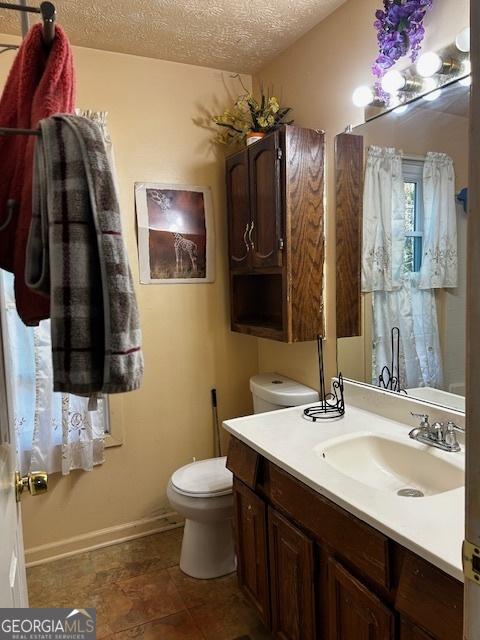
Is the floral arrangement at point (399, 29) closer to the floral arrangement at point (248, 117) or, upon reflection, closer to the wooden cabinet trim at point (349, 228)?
the wooden cabinet trim at point (349, 228)

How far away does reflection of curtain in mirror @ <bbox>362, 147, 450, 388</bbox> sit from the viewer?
5.37 ft

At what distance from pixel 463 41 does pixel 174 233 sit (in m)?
1.57

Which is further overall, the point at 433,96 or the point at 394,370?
the point at 394,370

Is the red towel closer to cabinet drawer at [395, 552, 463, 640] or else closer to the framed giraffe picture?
cabinet drawer at [395, 552, 463, 640]

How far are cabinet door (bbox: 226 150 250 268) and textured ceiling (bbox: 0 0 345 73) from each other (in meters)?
0.53

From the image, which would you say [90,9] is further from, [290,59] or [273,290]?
[273,290]

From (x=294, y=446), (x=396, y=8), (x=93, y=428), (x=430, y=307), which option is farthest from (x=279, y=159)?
(x=93, y=428)

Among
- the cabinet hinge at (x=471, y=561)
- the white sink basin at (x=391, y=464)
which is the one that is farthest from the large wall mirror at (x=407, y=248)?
the cabinet hinge at (x=471, y=561)

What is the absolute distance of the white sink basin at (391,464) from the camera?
1.38 metres

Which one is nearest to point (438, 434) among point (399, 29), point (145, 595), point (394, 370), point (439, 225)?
point (394, 370)

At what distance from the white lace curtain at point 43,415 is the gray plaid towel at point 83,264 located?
5.20 feet

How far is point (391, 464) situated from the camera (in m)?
1.55

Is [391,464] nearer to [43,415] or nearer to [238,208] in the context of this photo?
[238,208]

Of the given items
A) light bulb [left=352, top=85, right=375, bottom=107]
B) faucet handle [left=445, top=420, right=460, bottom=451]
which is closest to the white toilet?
faucet handle [left=445, top=420, right=460, bottom=451]
